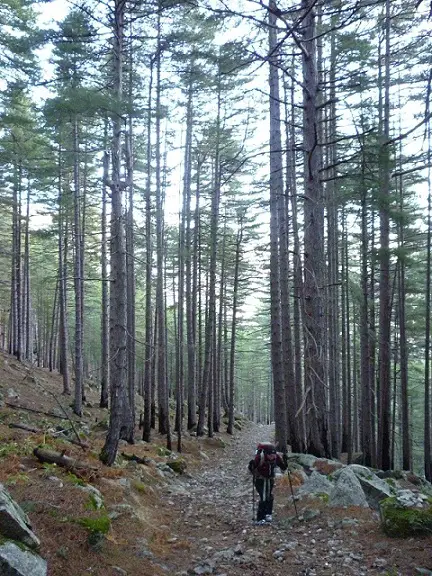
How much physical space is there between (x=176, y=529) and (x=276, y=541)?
69.5 inches

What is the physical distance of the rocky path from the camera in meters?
5.53

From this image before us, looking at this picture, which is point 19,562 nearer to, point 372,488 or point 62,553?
point 62,553

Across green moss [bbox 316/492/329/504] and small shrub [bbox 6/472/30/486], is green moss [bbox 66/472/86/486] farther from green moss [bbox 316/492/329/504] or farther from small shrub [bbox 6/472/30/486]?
green moss [bbox 316/492/329/504]

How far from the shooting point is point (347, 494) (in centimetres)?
775

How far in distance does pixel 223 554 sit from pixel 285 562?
0.84 metres

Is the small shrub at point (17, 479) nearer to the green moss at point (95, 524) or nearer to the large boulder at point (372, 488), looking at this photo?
the green moss at point (95, 524)

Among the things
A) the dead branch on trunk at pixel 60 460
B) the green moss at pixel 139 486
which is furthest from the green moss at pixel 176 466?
the dead branch on trunk at pixel 60 460

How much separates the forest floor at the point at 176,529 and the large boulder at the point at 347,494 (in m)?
0.20

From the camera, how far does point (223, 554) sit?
19.9 ft

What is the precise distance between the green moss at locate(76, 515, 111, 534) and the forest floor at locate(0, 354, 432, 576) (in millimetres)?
18

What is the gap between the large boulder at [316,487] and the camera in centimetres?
846

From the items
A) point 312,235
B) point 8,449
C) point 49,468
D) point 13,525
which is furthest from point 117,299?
point 13,525

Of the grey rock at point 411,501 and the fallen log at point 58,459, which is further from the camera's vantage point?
the fallen log at point 58,459

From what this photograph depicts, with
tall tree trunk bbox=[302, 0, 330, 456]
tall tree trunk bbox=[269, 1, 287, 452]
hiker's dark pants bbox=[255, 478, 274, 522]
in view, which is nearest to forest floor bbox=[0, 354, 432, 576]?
hiker's dark pants bbox=[255, 478, 274, 522]
